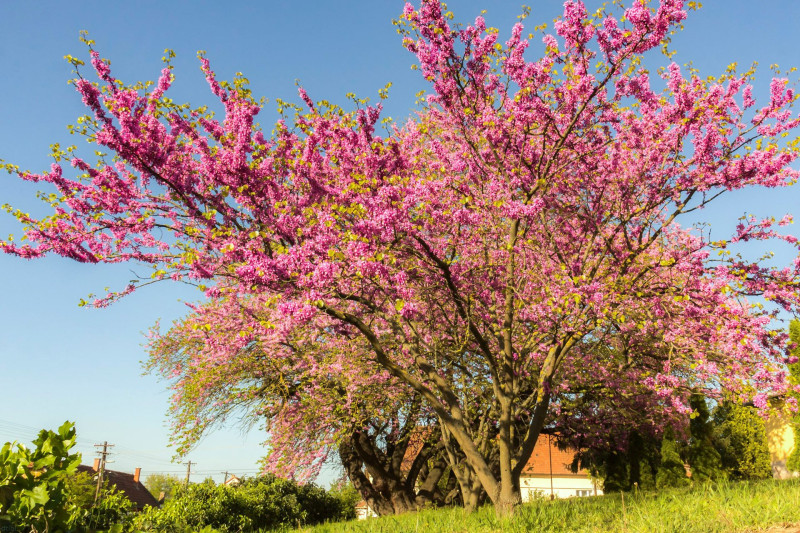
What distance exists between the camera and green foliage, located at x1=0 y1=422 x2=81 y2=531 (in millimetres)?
3455

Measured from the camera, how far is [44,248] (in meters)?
9.59

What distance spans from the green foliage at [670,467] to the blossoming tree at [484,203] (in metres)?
15.8

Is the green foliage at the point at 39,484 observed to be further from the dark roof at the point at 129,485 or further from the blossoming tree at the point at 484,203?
the dark roof at the point at 129,485

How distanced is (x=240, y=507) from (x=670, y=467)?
1986cm

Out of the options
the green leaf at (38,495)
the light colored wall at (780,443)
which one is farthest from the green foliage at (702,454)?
the green leaf at (38,495)

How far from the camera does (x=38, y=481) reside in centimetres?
358

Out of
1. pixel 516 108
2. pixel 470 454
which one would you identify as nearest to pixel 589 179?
pixel 516 108

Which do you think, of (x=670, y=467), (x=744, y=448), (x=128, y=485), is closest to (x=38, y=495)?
(x=670, y=467)

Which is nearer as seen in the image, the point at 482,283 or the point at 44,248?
the point at 44,248

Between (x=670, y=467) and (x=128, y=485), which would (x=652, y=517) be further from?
(x=128, y=485)

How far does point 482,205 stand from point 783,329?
6.45 m

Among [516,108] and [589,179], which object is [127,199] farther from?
[589,179]

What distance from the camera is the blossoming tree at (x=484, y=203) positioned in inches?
372

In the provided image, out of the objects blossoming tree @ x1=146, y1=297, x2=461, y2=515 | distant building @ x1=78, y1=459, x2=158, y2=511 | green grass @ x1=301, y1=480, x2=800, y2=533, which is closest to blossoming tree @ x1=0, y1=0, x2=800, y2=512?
green grass @ x1=301, y1=480, x2=800, y2=533
